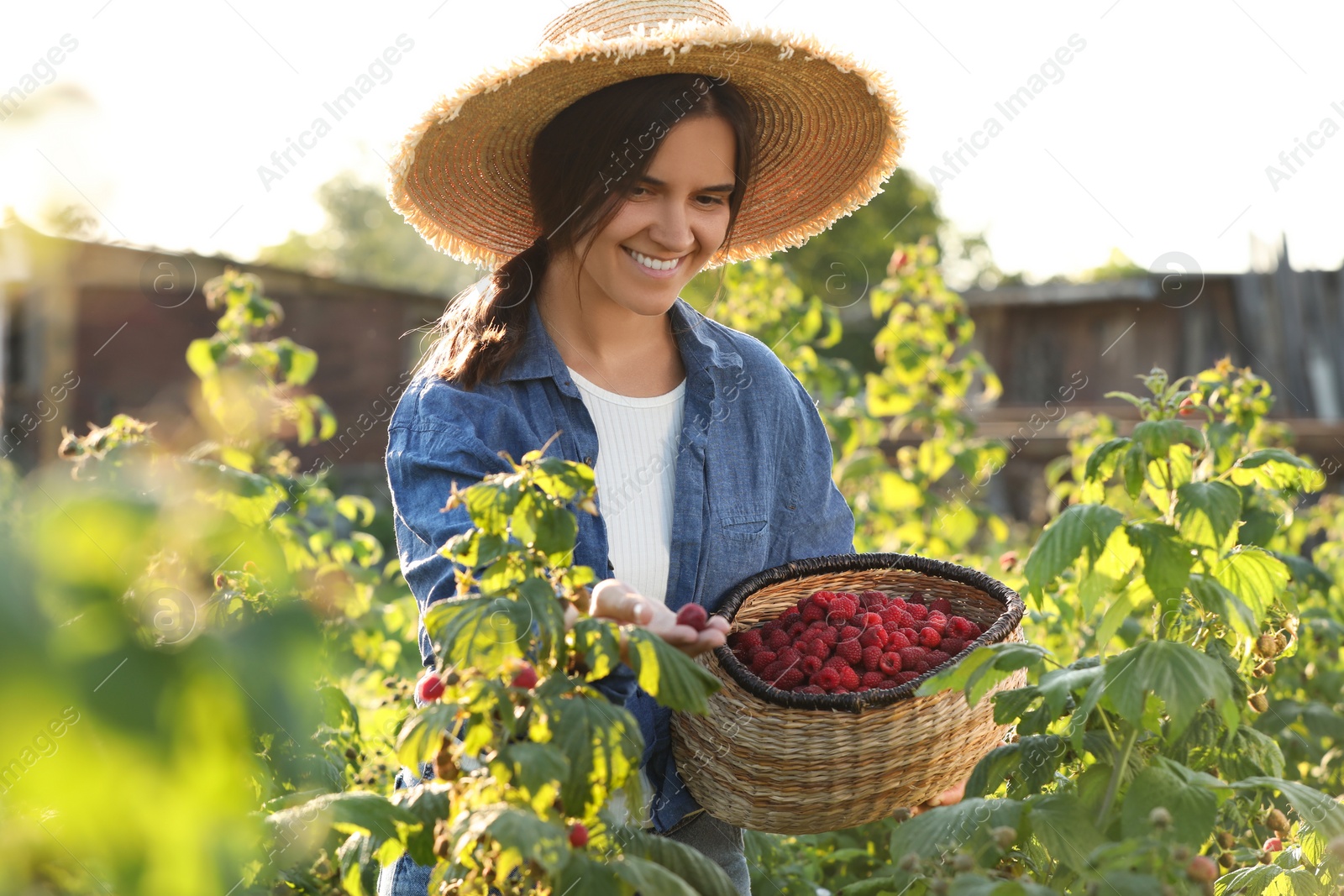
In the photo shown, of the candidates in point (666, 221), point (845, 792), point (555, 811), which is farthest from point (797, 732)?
point (666, 221)

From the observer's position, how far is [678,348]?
241 centimetres

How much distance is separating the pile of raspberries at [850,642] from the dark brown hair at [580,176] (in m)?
0.69

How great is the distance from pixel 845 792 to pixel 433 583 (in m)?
0.71

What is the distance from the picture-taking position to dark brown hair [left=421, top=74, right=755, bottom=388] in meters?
2.09

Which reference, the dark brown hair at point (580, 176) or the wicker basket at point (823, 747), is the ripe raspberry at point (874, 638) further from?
the dark brown hair at point (580, 176)

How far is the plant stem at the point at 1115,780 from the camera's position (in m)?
1.55

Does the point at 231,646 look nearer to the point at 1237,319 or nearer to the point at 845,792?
the point at 845,792

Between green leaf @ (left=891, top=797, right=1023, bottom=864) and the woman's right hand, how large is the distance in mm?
336

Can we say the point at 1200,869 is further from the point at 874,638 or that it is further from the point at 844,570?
the point at 844,570

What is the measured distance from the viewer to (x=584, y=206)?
214 cm

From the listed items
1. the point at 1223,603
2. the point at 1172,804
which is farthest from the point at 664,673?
the point at 1223,603

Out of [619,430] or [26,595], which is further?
[619,430]

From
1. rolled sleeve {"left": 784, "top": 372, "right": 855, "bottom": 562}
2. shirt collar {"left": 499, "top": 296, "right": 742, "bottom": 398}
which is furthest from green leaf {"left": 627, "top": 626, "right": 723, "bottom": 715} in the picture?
rolled sleeve {"left": 784, "top": 372, "right": 855, "bottom": 562}

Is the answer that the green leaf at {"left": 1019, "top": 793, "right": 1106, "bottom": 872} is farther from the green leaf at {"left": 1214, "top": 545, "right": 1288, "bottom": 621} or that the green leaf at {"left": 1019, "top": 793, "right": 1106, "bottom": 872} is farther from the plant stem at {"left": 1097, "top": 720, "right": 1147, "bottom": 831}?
the green leaf at {"left": 1214, "top": 545, "right": 1288, "bottom": 621}
